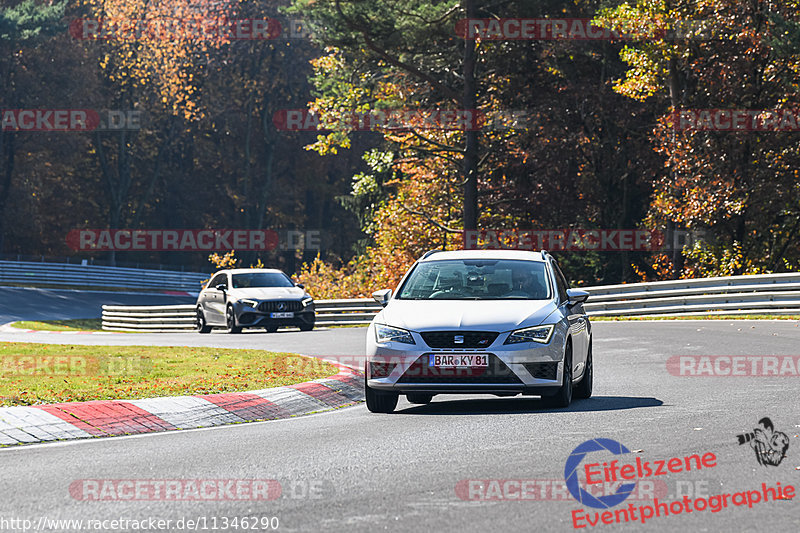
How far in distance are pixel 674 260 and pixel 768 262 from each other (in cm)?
307

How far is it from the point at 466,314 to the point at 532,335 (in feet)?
2.17

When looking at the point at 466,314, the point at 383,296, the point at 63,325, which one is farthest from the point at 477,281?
the point at 63,325

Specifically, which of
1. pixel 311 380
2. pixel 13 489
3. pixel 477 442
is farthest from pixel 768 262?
pixel 13 489

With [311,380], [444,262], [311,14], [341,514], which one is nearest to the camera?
[341,514]

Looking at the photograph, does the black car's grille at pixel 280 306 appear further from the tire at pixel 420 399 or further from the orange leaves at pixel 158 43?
the orange leaves at pixel 158 43

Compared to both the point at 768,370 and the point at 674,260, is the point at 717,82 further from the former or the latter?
the point at 768,370

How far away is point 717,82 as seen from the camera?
118 feet

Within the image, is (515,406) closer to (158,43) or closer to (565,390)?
(565,390)

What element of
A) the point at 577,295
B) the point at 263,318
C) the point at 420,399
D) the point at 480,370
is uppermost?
the point at 577,295

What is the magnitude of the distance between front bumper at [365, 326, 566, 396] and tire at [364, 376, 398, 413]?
0.29m

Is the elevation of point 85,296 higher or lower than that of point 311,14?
lower

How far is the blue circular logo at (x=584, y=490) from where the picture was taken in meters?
7.16

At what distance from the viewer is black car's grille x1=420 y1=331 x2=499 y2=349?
1154cm

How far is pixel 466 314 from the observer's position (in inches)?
464
